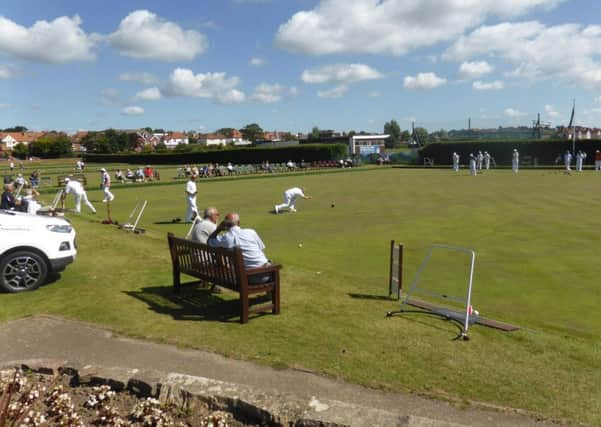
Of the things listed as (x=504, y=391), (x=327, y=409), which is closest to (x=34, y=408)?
(x=327, y=409)

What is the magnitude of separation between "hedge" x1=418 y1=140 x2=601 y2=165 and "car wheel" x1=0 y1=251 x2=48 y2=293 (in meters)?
52.2

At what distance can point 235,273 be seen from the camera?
652cm

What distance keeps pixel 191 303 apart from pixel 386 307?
2857 millimetres

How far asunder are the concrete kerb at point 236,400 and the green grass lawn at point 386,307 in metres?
1.06

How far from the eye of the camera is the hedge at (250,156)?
65.8 metres

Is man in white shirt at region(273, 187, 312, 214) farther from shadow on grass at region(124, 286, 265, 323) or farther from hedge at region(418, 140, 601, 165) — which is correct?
hedge at region(418, 140, 601, 165)

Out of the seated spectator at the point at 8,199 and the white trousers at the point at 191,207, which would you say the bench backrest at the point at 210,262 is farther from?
the white trousers at the point at 191,207

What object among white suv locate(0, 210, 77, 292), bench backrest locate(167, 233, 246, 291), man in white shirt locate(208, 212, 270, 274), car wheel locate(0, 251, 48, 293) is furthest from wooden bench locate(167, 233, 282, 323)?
car wheel locate(0, 251, 48, 293)

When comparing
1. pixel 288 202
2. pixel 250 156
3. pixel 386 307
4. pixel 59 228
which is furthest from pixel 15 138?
pixel 386 307

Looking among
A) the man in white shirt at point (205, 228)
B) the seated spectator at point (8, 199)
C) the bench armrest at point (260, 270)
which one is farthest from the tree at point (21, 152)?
the bench armrest at point (260, 270)

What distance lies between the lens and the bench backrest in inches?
254

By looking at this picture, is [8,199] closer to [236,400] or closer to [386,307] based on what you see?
[386,307]

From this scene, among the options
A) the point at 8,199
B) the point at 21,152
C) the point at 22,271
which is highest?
the point at 21,152

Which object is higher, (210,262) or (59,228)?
(59,228)
